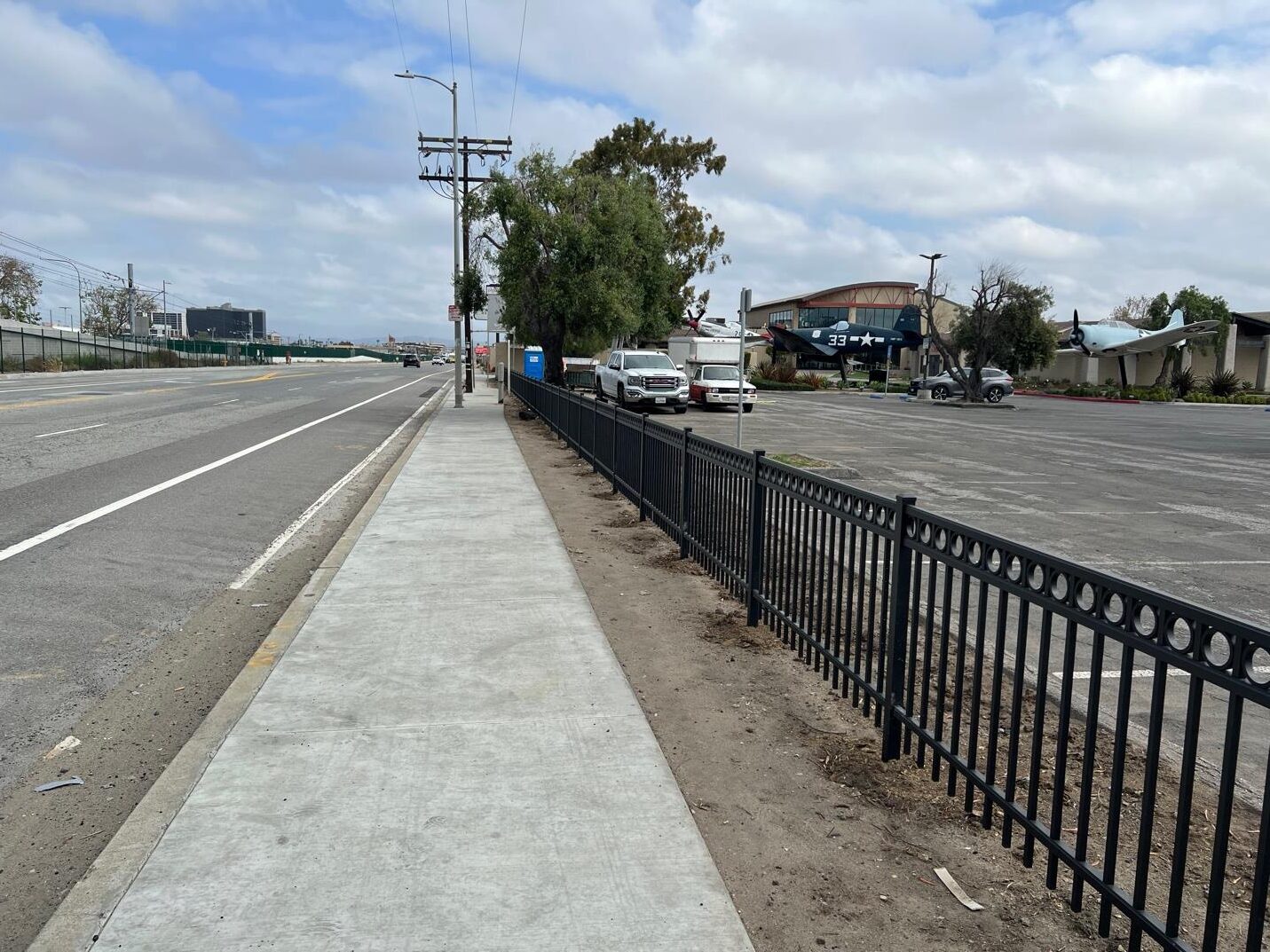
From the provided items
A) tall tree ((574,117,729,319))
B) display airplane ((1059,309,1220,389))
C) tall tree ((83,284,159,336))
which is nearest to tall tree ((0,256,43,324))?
tall tree ((83,284,159,336))

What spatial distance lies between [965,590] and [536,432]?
18954 mm

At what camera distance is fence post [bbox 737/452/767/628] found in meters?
6.35

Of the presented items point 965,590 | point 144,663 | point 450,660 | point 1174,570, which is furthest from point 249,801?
point 1174,570

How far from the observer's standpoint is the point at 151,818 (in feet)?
12.1

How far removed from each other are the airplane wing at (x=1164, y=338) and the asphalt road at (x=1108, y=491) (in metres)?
25.6

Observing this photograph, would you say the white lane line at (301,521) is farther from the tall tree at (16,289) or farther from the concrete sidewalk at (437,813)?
the tall tree at (16,289)

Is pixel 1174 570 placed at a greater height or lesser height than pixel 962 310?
lesser

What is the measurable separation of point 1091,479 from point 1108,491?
1.57m

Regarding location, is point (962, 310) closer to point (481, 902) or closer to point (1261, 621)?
point (1261, 621)

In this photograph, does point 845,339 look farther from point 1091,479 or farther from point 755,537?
point 755,537

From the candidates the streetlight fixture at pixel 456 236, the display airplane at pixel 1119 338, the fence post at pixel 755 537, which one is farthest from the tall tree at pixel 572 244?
A: the display airplane at pixel 1119 338

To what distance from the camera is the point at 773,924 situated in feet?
10.3

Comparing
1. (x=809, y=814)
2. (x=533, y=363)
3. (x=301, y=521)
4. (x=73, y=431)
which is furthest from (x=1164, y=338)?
(x=809, y=814)

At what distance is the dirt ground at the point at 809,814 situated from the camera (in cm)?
313
